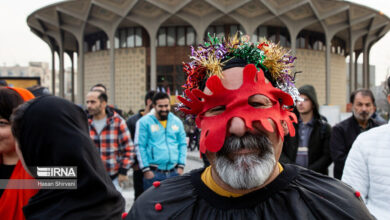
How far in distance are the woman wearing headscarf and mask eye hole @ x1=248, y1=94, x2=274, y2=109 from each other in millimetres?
1486

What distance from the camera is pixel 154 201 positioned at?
1.54 metres

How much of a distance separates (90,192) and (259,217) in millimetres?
1007

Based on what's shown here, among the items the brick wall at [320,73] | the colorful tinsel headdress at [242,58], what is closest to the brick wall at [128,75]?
the brick wall at [320,73]

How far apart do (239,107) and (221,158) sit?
24 cm

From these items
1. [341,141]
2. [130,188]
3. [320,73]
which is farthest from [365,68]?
[341,141]

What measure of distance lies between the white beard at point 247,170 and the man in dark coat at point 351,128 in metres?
2.90

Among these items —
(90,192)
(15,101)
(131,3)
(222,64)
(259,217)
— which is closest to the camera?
(259,217)

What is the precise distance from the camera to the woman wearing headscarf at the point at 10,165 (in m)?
1.98

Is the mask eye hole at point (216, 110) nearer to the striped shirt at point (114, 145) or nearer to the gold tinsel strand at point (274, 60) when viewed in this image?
the gold tinsel strand at point (274, 60)

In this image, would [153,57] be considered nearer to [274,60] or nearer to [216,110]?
[274,60]

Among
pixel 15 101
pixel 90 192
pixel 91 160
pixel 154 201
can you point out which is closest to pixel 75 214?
pixel 90 192

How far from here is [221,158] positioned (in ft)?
4.57

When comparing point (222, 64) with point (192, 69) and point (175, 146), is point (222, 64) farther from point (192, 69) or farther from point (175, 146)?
point (175, 146)

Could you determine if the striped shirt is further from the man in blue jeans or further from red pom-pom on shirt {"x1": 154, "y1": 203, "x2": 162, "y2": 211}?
red pom-pom on shirt {"x1": 154, "y1": 203, "x2": 162, "y2": 211}
